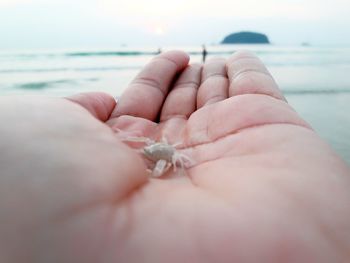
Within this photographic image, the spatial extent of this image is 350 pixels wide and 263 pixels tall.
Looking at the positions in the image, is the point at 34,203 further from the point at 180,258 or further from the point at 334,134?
the point at 334,134

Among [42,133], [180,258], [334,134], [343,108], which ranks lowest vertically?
[343,108]

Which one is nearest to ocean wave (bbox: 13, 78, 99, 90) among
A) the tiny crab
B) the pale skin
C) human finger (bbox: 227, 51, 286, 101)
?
human finger (bbox: 227, 51, 286, 101)

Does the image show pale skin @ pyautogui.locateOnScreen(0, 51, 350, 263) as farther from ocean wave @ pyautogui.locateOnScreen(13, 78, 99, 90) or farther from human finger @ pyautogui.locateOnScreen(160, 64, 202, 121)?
ocean wave @ pyautogui.locateOnScreen(13, 78, 99, 90)

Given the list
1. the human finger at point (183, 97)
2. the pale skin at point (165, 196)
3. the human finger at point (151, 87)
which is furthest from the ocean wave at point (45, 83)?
the pale skin at point (165, 196)

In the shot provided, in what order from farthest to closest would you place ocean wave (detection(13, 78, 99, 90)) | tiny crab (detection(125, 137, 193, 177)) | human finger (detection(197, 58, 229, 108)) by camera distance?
ocean wave (detection(13, 78, 99, 90)), human finger (detection(197, 58, 229, 108)), tiny crab (detection(125, 137, 193, 177))

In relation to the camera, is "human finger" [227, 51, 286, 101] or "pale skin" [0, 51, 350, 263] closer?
"pale skin" [0, 51, 350, 263]

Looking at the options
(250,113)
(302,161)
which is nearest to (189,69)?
(250,113)
